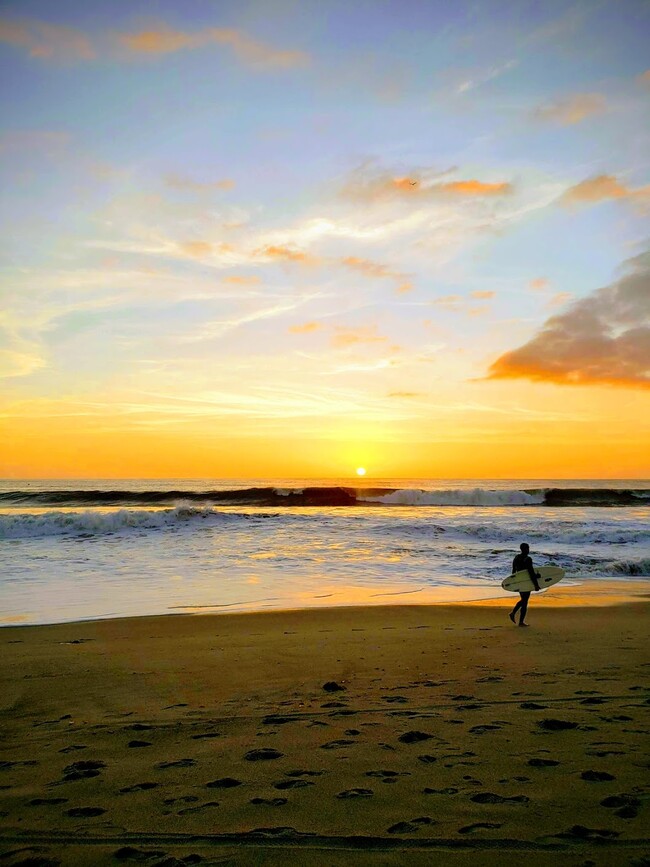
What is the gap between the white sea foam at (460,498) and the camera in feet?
165

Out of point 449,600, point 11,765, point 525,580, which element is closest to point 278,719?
point 11,765

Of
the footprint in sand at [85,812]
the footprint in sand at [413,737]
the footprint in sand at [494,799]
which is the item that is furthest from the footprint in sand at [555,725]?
the footprint in sand at [85,812]

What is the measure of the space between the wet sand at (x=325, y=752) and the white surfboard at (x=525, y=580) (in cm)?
197

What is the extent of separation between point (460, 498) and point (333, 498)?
11314 millimetres

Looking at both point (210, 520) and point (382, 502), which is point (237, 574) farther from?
point (382, 502)

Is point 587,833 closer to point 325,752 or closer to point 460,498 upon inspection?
point 325,752

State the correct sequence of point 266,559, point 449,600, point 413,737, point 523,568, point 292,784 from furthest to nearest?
point 266,559, point 449,600, point 523,568, point 413,737, point 292,784

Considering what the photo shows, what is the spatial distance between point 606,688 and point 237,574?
10841mm

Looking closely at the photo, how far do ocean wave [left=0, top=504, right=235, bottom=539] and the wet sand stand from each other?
19900 mm

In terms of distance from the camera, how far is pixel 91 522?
28.0m

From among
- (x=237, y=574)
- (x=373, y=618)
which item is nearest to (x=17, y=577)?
(x=237, y=574)

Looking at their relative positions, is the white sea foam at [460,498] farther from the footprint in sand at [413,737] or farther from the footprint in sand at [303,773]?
the footprint in sand at [303,773]

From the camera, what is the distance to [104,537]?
24031 millimetres

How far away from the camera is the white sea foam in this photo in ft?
165
